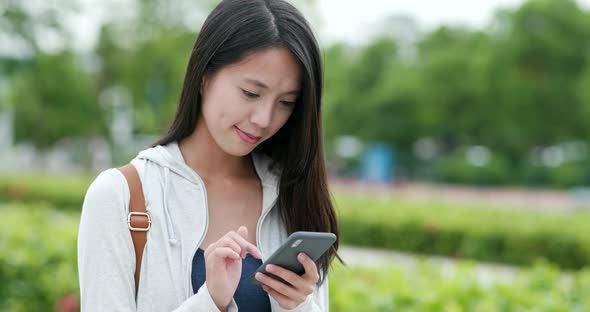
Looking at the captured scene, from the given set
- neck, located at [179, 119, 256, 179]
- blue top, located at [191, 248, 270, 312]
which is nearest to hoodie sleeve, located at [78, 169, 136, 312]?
blue top, located at [191, 248, 270, 312]

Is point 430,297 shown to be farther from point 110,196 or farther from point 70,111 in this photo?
point 70,111

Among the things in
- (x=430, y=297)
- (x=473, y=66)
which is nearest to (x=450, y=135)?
(x=473, y=66)

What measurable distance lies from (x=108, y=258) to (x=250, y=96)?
0.46m

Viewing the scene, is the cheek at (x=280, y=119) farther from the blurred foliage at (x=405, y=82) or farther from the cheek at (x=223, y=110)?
the blurred foliage at (x=405, y=82)

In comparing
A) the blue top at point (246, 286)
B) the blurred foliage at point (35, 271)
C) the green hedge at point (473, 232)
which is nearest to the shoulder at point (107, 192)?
the blue top at point (246, 286)

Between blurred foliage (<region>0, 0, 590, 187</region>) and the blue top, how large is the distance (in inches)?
629

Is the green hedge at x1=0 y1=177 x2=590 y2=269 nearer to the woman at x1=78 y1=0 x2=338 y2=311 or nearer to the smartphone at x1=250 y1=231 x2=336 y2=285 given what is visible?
the woman at x1=78 y1=0 x2=338 y2=311

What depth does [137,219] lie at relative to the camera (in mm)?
1562

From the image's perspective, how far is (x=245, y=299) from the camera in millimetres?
1637

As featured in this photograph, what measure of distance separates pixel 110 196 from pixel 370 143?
107 feet

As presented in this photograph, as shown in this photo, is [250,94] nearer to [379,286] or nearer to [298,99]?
[298,99]

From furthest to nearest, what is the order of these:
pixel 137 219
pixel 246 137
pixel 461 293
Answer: pixel 461 293, pixel 246 137, pixel 137 219

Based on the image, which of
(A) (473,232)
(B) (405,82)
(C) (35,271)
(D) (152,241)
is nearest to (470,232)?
(A) (473,232)

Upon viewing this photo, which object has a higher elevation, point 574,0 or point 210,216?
point 574,0
